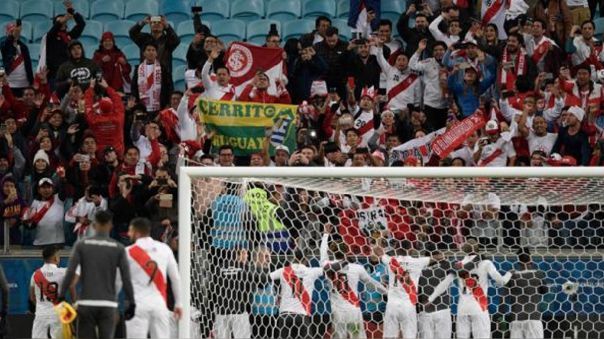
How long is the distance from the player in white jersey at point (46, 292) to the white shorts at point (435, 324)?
12.4ft

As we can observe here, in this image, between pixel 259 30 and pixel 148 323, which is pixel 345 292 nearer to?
pixel 148 323

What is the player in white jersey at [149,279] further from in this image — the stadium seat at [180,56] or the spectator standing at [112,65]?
the stadium seat at [180,56]

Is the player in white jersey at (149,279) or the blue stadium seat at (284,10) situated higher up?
the blue stadium seat at (284,10)

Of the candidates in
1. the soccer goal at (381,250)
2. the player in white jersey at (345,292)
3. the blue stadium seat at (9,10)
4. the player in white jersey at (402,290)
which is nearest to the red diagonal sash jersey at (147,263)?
the soccer goal at (381,250)

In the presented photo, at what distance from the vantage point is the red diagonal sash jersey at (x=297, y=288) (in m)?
18.3

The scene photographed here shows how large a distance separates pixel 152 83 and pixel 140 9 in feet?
9.69

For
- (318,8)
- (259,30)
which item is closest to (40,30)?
(259,30)

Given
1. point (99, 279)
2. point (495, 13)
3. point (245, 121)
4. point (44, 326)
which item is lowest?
point (44, 326)

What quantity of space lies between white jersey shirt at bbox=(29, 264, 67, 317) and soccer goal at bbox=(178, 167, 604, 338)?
2.02m

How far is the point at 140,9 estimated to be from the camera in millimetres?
24375

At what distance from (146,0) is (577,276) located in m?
8.72

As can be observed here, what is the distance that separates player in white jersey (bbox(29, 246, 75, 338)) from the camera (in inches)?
742

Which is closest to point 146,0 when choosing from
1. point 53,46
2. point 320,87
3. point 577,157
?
point 53,46

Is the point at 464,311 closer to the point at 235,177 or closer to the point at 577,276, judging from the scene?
the point at 577,276
